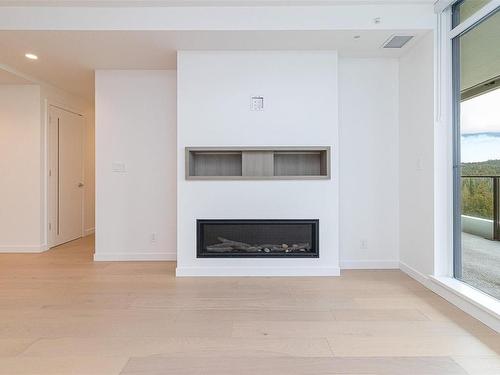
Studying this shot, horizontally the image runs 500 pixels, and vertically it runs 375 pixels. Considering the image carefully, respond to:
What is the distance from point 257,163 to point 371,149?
1.34 m

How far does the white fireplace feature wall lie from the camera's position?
378 cm

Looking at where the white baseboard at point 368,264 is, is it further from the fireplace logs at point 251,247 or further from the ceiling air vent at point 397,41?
the ceiling air vent at point 397,41

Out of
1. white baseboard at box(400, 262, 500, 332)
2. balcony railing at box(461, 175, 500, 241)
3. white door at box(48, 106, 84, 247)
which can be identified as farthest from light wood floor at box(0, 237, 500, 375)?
white door at box(48, 106, 84, 247)

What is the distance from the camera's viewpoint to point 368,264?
406 cm

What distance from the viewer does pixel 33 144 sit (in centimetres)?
510

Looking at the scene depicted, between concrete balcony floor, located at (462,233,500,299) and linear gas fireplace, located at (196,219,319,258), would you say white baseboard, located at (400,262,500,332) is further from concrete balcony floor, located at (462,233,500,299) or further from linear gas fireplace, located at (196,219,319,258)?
linear gas fireplace, located at (196,219,319,258)

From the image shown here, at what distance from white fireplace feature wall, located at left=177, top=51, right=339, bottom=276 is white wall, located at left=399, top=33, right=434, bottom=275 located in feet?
2.53

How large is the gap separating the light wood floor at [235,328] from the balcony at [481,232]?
437 millimetres

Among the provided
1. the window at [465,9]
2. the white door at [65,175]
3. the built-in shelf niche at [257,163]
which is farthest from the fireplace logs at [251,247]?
the white door at [65,175]

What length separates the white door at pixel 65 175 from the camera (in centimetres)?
539

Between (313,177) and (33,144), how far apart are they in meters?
4.07

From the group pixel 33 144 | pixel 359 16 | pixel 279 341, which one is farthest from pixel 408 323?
pixel 33 144

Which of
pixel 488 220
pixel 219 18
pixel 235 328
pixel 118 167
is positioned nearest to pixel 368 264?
pixel 488 220

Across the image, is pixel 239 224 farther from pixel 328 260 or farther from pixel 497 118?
pixel 497 118
